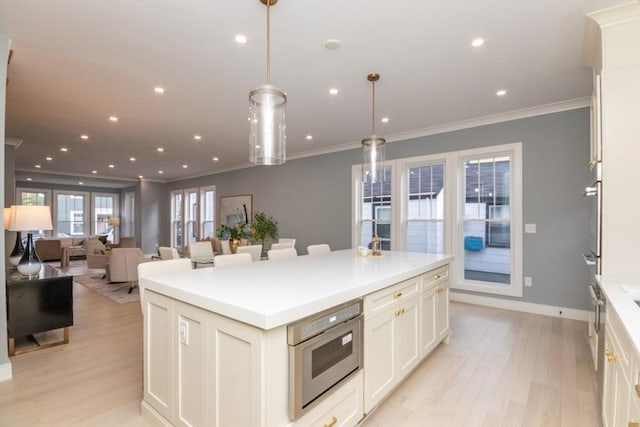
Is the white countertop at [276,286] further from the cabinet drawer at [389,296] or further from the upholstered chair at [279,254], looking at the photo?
the upholstered chair at [279,254]

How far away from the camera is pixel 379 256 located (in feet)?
10.7

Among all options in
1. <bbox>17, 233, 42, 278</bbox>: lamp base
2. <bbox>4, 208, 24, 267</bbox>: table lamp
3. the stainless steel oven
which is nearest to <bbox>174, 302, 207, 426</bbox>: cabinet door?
the stainless steel oven

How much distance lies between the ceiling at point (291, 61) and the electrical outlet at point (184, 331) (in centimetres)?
205

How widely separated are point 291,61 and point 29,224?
2934 mm

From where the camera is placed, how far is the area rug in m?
5.04

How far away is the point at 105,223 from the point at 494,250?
1362cm

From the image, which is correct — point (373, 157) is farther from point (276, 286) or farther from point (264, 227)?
point (264, 227)

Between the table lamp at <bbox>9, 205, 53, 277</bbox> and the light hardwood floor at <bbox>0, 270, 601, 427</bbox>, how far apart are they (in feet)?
2.70

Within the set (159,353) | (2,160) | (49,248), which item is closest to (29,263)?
(2,160)

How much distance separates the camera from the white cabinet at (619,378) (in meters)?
1.18

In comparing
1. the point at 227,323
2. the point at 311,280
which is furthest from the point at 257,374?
the point at 311,280

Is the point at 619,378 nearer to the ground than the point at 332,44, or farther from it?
nearer to the ground

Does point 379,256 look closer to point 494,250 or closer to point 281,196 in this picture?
point 494,250

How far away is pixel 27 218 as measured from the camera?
2982 mm
